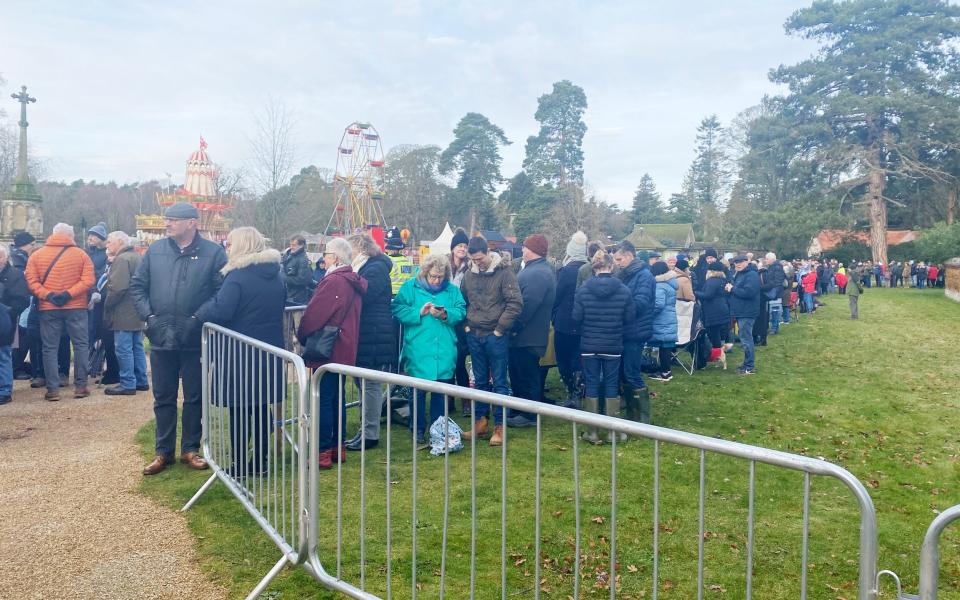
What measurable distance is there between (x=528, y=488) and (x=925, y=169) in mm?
48428

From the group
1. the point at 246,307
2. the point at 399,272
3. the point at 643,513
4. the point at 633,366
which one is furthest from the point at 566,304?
the point at 399,272

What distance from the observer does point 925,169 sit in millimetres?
43594

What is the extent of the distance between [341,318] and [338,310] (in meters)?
0.09

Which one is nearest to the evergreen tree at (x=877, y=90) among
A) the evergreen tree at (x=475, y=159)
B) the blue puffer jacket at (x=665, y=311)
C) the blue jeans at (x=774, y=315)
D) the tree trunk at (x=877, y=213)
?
the tree trunk at (x=877, y=213)

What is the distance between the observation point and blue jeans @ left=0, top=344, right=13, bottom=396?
316 inches

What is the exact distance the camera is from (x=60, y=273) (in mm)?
8164

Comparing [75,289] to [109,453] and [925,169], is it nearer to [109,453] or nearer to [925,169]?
[109,453]

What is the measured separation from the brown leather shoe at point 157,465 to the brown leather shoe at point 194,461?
5.3 inches

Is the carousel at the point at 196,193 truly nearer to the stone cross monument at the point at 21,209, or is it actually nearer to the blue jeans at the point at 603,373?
the stone cross monument at the point at 21,209

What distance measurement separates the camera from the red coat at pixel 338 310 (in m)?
5.84

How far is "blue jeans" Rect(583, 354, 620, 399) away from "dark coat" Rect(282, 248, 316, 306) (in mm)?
5014

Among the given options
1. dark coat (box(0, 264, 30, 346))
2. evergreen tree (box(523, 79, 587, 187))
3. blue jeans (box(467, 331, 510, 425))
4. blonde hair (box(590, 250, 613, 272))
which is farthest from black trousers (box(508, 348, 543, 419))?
evergreen tree (box(523, 79, 587, 187))

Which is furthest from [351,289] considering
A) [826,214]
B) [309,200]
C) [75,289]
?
[309,200]

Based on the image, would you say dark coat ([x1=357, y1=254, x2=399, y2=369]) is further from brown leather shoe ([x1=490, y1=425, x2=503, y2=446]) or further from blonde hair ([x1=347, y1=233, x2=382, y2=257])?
brown leather shoe ([x1=490, y1=425, x2=503, y2=446])
